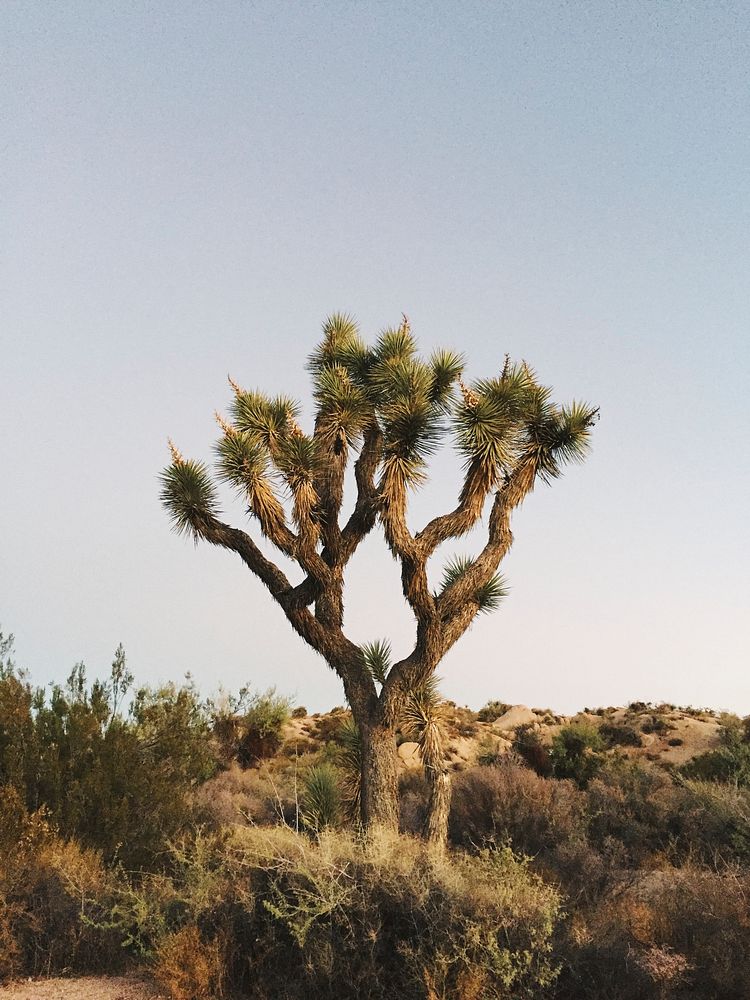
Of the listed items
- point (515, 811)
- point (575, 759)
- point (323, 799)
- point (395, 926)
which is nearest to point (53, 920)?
point (395, 926)

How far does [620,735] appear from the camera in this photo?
96.9ft

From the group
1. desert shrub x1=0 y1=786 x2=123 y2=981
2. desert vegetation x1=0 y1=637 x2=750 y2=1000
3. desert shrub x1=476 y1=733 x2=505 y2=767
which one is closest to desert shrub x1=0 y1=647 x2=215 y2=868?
desert vegetation x1=0 y1=637 x2=750 y2=1000

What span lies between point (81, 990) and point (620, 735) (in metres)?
25.1

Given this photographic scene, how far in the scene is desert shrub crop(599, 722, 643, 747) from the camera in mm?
28609

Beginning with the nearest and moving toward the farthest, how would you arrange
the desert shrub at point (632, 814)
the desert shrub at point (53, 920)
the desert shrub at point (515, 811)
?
the desert shrub at point (53, 920) < the desert shrub at point (515, 811) < the desert shrub at point (632, 814)

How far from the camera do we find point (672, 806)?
49.7ft

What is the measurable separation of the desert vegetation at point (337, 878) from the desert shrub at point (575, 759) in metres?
5.48

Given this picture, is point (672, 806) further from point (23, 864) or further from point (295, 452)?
point (23, 864)

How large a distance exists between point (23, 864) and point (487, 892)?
16.2 feet

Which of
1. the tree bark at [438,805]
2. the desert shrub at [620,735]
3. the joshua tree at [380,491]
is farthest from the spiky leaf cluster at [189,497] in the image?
the desert shrub at [620,735]

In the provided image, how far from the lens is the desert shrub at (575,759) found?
71.1 feet

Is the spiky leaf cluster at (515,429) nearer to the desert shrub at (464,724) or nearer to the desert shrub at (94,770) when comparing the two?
the desert shrub at (94,770)

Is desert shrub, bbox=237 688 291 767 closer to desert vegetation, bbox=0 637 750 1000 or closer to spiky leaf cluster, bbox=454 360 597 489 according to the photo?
desert vegetation, bbox=0 637 750 1000

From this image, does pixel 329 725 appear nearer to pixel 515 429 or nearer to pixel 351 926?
pixel 515 429
